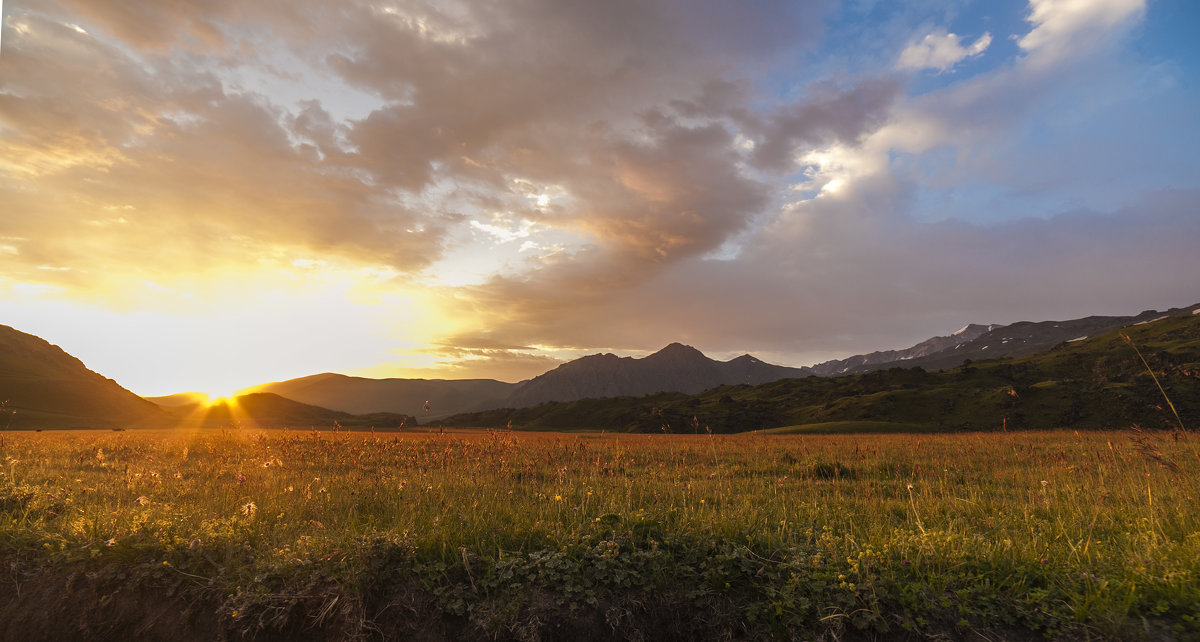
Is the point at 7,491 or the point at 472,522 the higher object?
the point at 7,491

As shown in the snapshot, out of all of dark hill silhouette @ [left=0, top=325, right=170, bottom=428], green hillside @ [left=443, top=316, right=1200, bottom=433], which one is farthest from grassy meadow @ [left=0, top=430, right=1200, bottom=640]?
dark hill silhouette @ [left=0, top=325, right=170, bottom=428]

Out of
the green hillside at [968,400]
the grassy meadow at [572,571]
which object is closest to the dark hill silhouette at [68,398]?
the green hillside at [968,400]

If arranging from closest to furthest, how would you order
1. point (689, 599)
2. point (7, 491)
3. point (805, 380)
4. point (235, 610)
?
point (235, 610)
point (689, 599)
point (7, 491)
point (805, 380)

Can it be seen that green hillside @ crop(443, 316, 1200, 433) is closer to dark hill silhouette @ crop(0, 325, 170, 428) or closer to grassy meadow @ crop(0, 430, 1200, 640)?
grassy meadow @ crop(0, 430, 1200, 640)

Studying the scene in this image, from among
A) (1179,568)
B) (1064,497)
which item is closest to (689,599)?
(1179,568)

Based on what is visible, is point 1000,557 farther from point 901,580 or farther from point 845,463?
point 845,463

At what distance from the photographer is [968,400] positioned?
89.2 m

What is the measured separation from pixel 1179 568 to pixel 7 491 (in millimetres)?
14402

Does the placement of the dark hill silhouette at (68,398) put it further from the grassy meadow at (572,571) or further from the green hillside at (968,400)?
the grassy meadow at (572,571)

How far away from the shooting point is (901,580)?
14.9 feet

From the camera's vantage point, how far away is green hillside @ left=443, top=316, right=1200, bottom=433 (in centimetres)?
7571

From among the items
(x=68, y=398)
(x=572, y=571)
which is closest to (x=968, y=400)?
(x=572, y=571)

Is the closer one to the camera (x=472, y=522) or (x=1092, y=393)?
(x=472, y=522)

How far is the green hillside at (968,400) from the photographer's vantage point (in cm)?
7571
